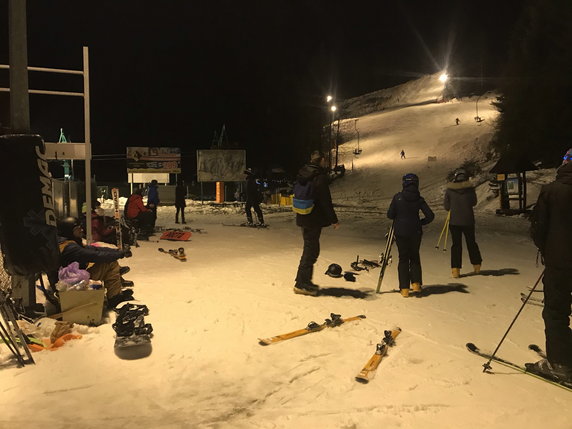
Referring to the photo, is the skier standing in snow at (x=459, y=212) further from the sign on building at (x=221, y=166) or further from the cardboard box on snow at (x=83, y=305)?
the sign on building at (x=221, y=166)

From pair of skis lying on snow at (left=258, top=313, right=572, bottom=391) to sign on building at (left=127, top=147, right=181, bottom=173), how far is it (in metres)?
26.9

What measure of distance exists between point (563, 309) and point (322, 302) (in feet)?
10.6

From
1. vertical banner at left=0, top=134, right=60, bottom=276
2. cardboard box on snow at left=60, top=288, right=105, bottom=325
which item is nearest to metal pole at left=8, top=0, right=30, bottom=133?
vertical banner at left=0, top=134, right=60, bottom=276

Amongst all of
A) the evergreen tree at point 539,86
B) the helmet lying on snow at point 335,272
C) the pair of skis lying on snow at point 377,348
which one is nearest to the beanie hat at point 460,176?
the helmet lying on snow at point 335,272

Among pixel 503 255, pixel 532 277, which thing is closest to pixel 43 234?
pixel 532 277

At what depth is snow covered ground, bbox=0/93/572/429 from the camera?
11.0ft

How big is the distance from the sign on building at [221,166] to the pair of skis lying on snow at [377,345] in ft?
81.4

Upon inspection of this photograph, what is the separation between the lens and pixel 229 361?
14.3 feet

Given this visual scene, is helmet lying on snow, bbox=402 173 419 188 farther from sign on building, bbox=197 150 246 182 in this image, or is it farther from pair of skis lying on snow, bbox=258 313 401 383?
sign on building, bbox=197 150 246 182

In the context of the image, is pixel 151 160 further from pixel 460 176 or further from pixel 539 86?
pixel 539 86

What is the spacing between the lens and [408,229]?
21.8 ft

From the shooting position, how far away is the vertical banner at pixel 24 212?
4.12 metres

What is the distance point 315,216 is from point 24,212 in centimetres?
377

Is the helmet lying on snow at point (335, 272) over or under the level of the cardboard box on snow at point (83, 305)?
under
